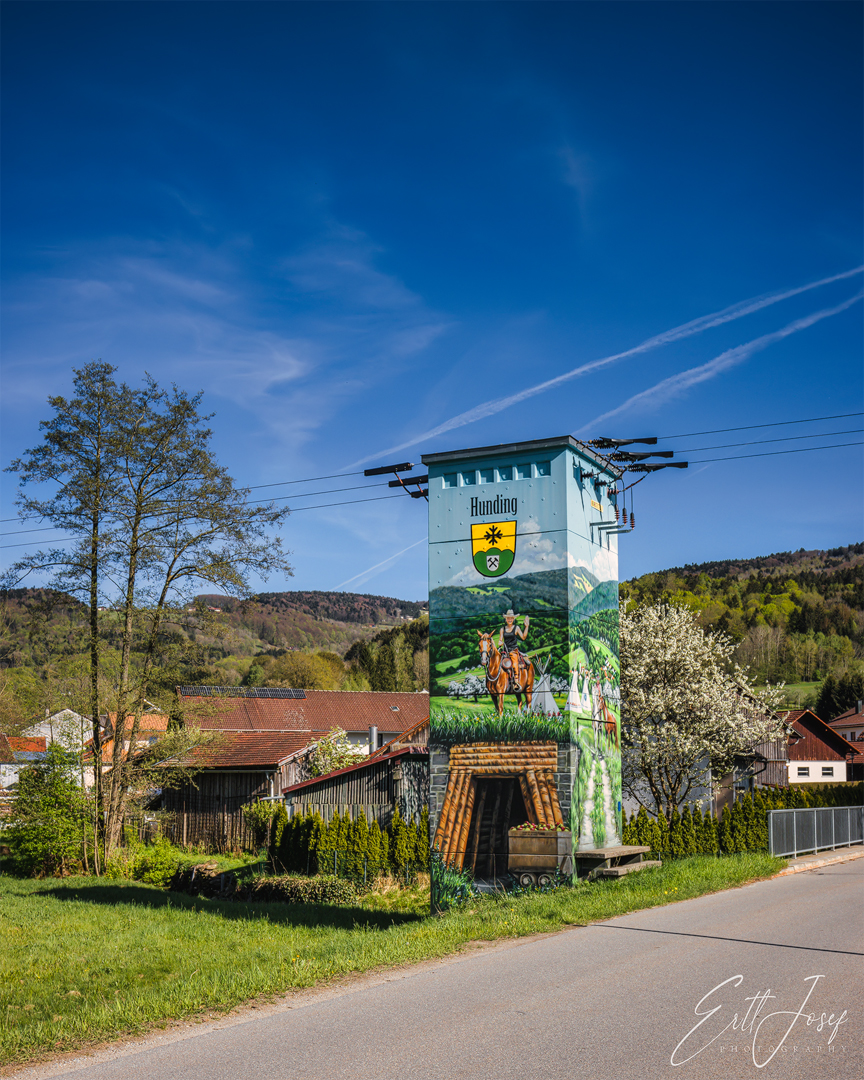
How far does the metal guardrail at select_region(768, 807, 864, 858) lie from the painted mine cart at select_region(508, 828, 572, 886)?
30.2 feet

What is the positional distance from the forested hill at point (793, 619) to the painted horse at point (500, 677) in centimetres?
9255

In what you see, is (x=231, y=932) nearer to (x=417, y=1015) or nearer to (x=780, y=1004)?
(x=417, y=1015)

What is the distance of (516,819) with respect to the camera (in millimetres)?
14539

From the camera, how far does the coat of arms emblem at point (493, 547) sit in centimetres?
1484

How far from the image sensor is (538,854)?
14109mm

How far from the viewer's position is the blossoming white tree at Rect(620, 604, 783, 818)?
1065 inches

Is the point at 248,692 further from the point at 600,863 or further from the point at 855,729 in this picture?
the point at 855,729

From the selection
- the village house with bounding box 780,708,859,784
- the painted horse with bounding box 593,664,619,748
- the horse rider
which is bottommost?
the village house with bounding box 780,708,859,784

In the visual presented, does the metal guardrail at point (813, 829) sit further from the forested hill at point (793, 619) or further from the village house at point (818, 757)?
the forested hill at point (793, 619)

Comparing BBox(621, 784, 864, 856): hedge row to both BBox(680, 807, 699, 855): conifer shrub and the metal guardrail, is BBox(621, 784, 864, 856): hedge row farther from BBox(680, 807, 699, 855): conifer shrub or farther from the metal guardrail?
the metal guardrail

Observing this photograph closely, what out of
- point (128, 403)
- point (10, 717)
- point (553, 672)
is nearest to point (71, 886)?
point (10, 717)

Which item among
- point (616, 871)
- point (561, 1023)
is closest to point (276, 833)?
point (616, 871)

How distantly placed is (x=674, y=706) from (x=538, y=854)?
1399cm

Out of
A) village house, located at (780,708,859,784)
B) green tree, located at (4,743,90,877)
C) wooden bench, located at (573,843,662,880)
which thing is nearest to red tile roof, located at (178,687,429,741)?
green tree, located at (4,743,90,877)
